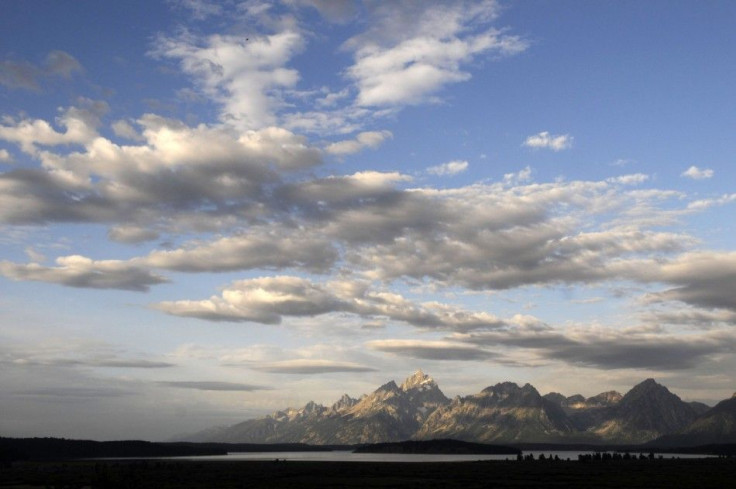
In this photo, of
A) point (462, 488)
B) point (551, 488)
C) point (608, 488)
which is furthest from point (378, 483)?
point (608, 488)

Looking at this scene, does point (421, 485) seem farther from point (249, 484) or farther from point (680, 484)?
point (680, 484)

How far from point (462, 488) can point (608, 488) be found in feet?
121

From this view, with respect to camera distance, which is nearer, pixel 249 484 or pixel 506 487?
pixel 506 487

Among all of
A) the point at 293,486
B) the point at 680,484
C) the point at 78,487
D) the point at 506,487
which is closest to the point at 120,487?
the point at 78,487

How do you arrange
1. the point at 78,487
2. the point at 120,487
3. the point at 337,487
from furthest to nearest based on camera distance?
the point at 337,487 < the point at 78,487 < the point at 120,487

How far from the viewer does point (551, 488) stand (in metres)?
176

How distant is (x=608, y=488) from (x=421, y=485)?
47.8 metres

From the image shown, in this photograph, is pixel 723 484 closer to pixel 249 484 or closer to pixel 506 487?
pixel 506 487

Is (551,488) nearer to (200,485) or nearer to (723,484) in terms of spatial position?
(723,484)

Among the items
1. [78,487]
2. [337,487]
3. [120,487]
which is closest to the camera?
[120,487]

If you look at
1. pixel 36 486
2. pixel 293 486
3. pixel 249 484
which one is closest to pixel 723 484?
pixel 293 486

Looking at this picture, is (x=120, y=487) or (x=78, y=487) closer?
(x=120, y=487)

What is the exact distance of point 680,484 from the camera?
193 meters

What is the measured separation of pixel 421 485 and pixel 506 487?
2240 centimetres
